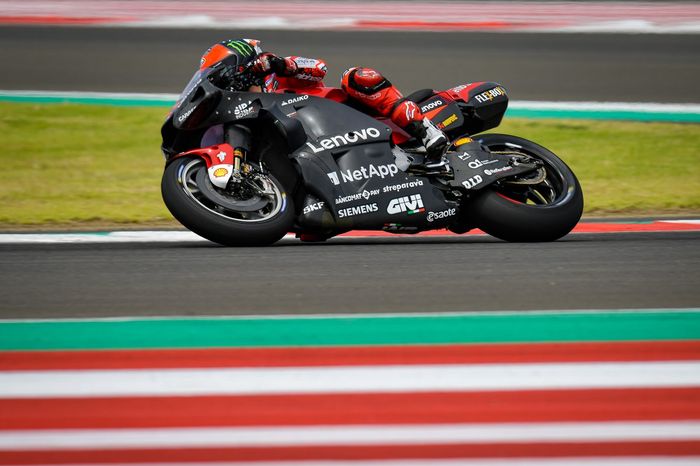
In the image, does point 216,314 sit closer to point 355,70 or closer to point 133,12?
point 355,70

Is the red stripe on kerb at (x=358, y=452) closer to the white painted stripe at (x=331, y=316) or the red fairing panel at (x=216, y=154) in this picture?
the white painted stripe at (x=331, y=316)

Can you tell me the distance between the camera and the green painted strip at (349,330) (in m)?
4.60

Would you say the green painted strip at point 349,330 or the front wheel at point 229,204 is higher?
the green painted strip at point 349,330

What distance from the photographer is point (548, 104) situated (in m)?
12.5

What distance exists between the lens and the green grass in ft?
29.9

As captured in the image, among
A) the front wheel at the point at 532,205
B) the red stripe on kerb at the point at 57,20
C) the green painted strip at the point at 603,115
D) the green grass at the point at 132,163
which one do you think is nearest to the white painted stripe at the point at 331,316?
the front wheel at the point at 532,205

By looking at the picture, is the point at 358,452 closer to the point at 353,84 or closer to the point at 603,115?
the point at 353,84

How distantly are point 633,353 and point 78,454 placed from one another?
6.89 ft

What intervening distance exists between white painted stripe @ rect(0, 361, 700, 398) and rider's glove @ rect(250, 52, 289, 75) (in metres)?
2.92

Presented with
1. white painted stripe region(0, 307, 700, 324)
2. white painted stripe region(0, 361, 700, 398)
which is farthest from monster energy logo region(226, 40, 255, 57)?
white painted stripe region(0, 361, 700, 398)

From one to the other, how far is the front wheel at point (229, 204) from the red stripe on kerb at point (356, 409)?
2.45 metres

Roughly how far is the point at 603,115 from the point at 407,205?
19.9ft

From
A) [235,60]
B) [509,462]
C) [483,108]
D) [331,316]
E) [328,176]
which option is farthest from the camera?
[483,108]

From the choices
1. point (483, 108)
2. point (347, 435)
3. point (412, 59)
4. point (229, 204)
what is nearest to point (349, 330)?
point (347, 435)
